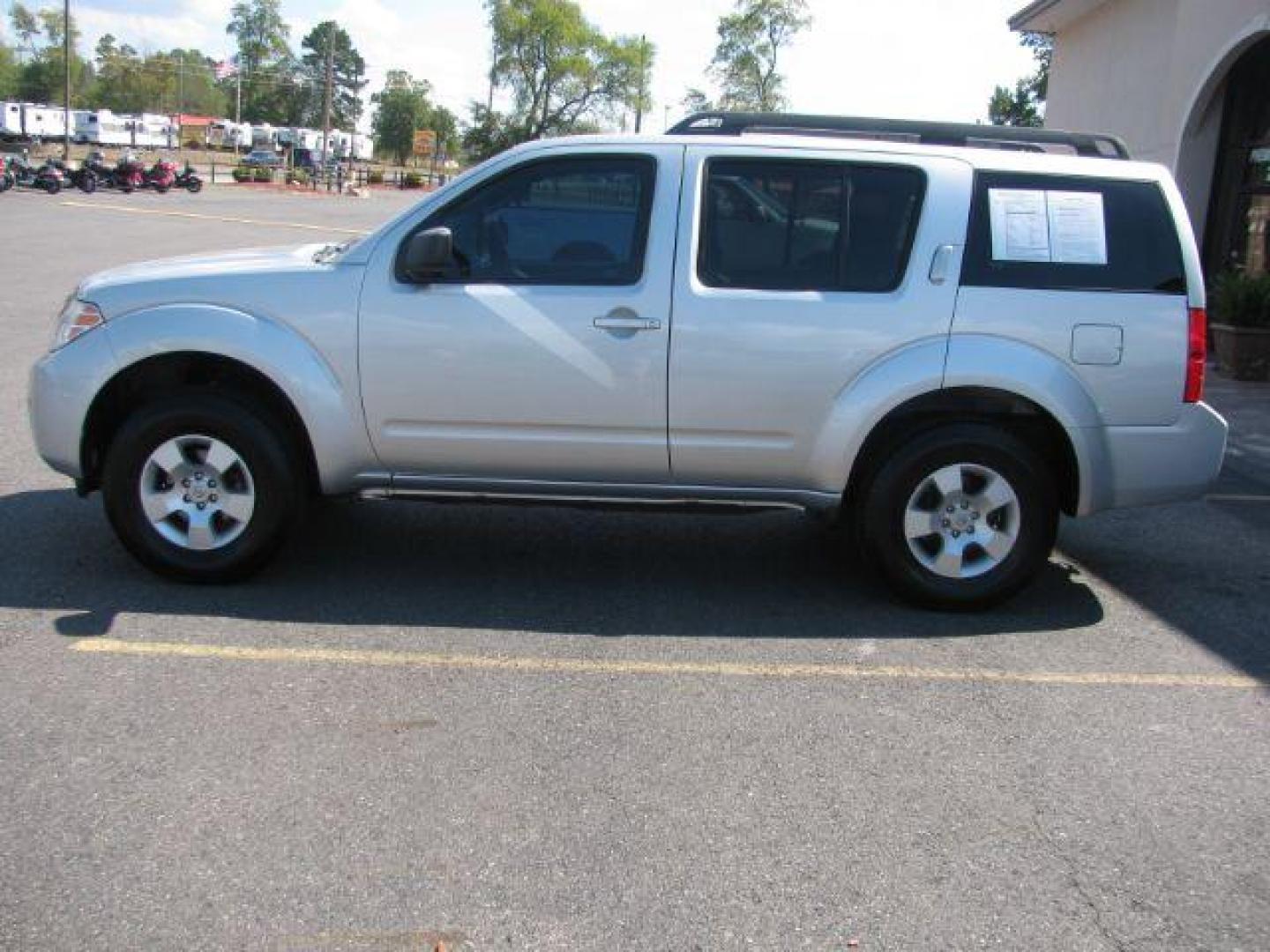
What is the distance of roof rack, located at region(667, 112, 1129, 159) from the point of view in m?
5.40

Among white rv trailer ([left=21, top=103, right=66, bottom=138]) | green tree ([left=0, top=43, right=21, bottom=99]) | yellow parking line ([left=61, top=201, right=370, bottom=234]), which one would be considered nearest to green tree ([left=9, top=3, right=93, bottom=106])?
green tree ([left=0, top=43, right=21, bottom=99])

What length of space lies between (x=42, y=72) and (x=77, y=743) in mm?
159729

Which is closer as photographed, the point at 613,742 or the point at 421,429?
the point at 613,742

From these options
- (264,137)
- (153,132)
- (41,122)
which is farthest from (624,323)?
(264,137)

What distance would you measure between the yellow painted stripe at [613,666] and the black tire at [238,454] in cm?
63

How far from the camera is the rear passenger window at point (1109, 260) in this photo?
16.3ft

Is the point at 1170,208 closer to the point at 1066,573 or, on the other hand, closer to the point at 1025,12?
the point at 1066,573

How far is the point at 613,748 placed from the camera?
12.5 ft

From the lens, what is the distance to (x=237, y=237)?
83.9 feet

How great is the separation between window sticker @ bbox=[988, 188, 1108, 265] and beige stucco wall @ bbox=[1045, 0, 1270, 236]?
955 centimetres

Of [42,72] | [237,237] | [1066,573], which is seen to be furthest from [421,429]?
[42,72]

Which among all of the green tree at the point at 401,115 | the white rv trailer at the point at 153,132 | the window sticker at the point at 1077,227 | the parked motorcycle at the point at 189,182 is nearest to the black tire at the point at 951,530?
the window sticker at the point at 1077,227

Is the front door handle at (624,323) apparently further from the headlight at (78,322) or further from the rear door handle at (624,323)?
the headlight at (78,322)

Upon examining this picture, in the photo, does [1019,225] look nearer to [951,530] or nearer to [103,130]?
[951,530]
